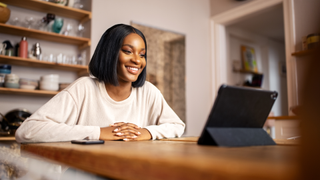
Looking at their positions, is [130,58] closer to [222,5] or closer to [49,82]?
[49,82]

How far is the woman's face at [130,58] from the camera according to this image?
1438 mm

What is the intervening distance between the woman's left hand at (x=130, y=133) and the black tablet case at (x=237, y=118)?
1.34 feet

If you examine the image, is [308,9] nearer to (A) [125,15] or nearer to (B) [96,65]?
(A) [125,15]

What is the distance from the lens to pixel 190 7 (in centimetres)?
420

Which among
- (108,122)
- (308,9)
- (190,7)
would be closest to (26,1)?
(108,122)

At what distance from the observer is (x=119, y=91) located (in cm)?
148

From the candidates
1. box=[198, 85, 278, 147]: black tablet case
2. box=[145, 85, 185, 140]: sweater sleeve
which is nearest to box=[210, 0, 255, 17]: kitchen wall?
box=[145, 85, 185, 140]: sweater sleeve

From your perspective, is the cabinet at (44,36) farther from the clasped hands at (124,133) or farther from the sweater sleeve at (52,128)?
the clasped hands at (124,133)

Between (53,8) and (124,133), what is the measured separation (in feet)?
7.81

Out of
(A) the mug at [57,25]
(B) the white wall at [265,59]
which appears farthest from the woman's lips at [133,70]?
(B) the white wall at [265,59]

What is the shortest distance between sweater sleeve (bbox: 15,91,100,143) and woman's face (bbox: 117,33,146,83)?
390mm

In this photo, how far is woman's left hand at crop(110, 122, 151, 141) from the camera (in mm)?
1088

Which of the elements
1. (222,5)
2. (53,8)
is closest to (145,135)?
(53,8)

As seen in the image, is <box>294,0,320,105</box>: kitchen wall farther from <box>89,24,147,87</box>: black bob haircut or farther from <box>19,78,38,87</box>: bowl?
<box>19,78,38,87</box>: bowl
